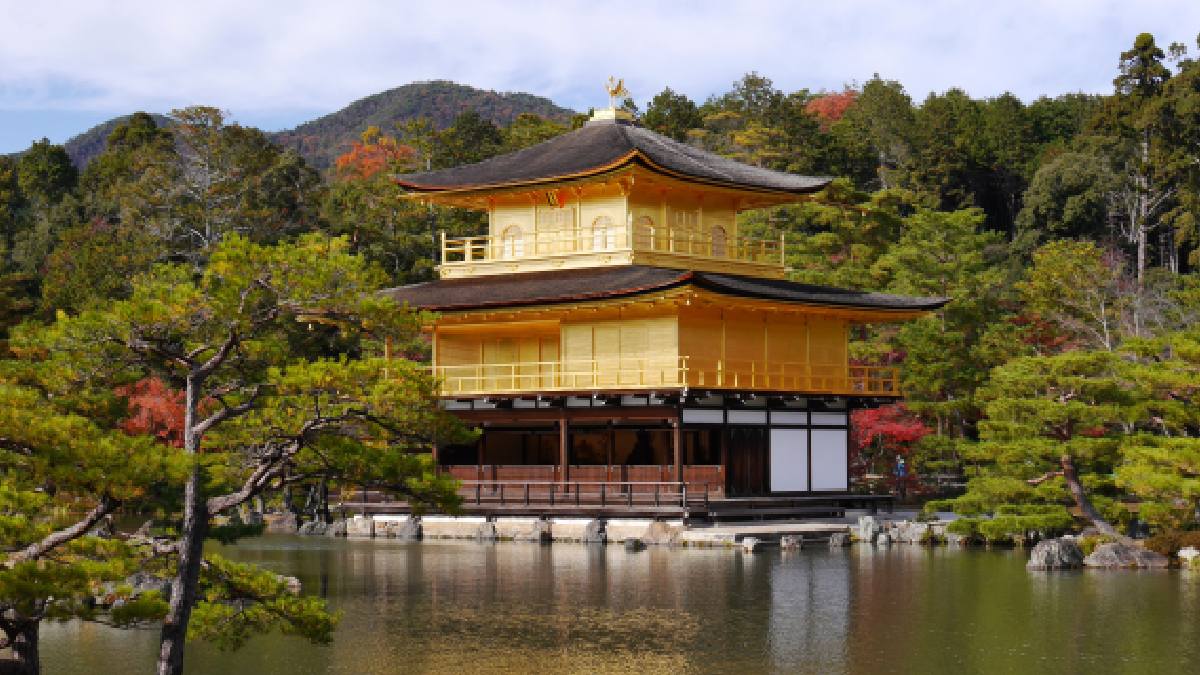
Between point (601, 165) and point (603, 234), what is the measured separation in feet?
7.68

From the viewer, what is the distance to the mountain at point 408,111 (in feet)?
486

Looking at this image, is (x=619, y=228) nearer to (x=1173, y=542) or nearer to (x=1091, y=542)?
(x=1091, y=542)

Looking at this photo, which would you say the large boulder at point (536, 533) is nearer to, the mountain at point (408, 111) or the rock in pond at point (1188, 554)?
the rock in pond at point (1188, 554)

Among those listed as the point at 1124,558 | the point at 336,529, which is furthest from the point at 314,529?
the point at 1124,558

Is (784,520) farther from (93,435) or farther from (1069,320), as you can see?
(93,435)

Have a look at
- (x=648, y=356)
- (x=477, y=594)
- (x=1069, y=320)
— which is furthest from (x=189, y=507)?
(x=1069, y=320)

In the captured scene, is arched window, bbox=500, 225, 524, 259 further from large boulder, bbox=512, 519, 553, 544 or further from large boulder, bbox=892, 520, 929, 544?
large boulder, bbox=892, 520, 929, 544

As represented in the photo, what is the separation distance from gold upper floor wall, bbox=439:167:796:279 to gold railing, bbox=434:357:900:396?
2.97m

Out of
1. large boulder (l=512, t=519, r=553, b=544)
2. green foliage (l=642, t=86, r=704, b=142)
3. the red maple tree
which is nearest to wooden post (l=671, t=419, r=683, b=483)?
large boulder (l=512, t=519, r=553, b=544)

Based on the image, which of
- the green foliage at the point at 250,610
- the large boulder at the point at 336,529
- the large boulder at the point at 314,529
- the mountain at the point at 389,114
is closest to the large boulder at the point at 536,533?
the large boulder at the point at 336,529

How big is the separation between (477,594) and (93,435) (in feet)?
39.2

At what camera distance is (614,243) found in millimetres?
41219

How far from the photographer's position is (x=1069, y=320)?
46.7 metres

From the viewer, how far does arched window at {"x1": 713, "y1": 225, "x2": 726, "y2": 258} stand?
42.8m
